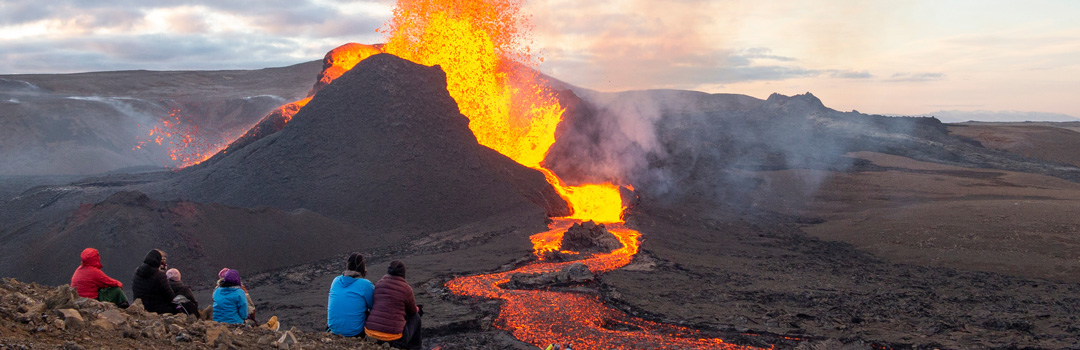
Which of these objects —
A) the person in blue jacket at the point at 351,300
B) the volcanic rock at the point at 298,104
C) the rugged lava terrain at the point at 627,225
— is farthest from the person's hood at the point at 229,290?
the volcanic rock at the point at 298,104

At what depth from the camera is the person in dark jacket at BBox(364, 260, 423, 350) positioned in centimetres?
702

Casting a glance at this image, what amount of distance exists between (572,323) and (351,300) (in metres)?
5.52

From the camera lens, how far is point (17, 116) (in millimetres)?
55750

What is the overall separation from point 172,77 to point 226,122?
37688 millimetres

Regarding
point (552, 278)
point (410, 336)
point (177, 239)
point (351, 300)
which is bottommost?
point (552, 278)

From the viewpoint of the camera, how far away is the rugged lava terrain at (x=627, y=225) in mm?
12891

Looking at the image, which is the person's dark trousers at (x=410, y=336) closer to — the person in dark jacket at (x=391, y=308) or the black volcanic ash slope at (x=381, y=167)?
the person in dark jacket at (x=391, y=308)

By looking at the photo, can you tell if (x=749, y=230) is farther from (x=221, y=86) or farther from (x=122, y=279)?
(x=221, y=86)

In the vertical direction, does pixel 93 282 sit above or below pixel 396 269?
below

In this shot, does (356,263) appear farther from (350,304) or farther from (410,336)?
(410,336)

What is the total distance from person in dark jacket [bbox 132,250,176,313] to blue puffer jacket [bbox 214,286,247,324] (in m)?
0.50

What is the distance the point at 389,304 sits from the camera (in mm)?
7055

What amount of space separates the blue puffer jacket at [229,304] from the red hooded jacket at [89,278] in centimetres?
121

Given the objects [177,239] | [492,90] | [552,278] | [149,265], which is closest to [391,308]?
[149,265]
